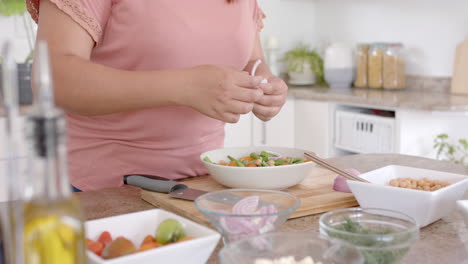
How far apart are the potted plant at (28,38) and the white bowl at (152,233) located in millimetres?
2122

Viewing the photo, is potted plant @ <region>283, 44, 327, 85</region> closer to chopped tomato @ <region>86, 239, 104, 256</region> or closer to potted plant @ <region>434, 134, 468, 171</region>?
potted plant @ <region>434, 134, 468, 171</region>

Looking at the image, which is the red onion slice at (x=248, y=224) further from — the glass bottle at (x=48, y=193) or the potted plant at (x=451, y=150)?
the potted plant at (x=451, y=150)

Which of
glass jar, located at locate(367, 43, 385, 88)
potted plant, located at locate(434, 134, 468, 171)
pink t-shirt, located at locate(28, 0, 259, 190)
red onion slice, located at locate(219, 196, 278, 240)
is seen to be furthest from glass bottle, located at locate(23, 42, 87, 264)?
glass jar, located at locate(367, 43, 385, 88)

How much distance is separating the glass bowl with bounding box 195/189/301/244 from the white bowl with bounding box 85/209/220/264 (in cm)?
5

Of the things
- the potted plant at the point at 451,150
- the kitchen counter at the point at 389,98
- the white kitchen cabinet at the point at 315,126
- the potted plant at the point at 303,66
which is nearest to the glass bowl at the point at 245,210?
the kitchen counter at the point at 389,98

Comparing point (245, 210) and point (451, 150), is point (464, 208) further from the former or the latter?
point (451, 150)

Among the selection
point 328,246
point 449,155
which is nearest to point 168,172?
point 328,246

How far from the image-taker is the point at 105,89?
98cm

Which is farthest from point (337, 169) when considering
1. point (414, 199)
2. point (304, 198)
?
point (414, 199)

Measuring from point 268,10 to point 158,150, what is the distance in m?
2.73

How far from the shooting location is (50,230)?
0.44 meters

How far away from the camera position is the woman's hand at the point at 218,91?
97 cm

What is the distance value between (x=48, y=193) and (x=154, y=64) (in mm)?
792

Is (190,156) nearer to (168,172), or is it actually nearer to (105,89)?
(168,172)
